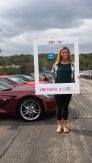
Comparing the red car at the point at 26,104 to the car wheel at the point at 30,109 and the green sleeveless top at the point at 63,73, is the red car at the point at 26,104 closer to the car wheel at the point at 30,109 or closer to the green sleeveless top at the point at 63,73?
the car wheel at the point at 30,109

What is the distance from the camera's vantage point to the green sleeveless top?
918cm

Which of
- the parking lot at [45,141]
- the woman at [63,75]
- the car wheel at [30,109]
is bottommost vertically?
the parking lot at [45,141]

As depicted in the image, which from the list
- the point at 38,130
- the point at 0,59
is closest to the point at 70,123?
the point at 38,130

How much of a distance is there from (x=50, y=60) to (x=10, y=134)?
2.11 m

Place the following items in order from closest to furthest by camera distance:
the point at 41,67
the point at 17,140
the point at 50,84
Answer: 1. the point at 17,140
2. the point at 50,84
3. the point at 41,67

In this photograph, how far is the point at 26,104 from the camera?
11000 mm

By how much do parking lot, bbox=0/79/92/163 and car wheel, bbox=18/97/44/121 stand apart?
20 centimetres

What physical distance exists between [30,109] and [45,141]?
279 cm

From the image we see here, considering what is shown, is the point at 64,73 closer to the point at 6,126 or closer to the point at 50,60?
the point at 50,60

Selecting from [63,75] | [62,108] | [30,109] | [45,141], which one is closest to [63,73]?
[63,75]

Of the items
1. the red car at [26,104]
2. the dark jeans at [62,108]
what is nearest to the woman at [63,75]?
the dark jeans at [62,108]

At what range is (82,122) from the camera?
1035cm

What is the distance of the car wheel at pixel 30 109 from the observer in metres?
10.9

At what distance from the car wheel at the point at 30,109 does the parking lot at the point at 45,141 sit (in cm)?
20
